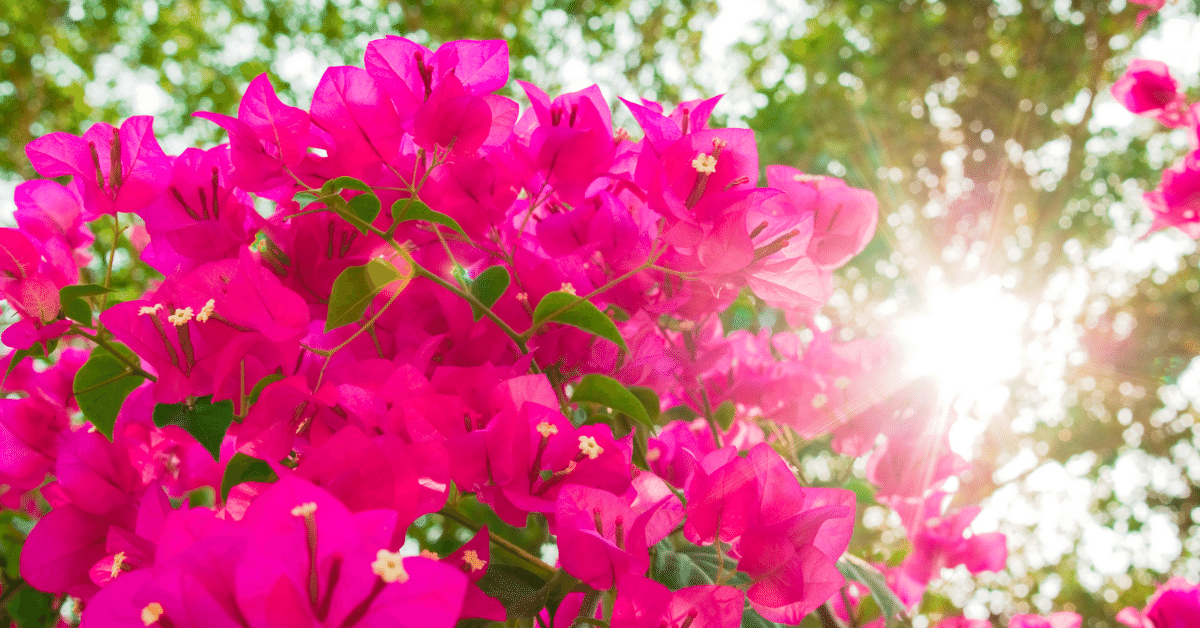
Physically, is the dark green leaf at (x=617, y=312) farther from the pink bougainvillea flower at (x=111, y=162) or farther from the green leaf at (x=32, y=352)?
the green leaf at (x=32, y=352)

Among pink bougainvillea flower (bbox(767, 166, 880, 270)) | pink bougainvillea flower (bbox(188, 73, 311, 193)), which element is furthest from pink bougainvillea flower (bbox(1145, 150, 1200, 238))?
pink bougainvillea flower (bbox(188, 73, 311, 193))

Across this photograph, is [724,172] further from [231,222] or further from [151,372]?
[151,372]

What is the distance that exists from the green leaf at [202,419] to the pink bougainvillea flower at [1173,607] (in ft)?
4.14

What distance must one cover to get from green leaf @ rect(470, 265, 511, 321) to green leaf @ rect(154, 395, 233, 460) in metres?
0.24

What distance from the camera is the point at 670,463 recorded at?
2.63 ft

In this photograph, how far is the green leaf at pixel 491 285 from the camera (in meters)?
0.64

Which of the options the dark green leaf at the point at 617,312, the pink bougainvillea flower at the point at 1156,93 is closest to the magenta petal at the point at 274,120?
the dark green leaf at the point at 617,312

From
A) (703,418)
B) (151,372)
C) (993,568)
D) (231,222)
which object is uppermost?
(231,222)

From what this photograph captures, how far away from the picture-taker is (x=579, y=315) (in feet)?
1.98

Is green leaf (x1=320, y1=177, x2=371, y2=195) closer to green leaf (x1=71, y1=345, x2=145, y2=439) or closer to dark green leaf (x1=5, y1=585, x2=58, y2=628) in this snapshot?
green leaf (x1=71, y1=345, x2=145, y2=439)

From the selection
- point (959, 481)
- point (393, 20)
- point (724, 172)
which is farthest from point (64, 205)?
point (393, 20)

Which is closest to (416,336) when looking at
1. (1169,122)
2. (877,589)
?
(877,589)

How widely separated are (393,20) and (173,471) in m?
4.60

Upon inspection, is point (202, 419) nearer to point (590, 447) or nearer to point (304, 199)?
point (304, 199)
